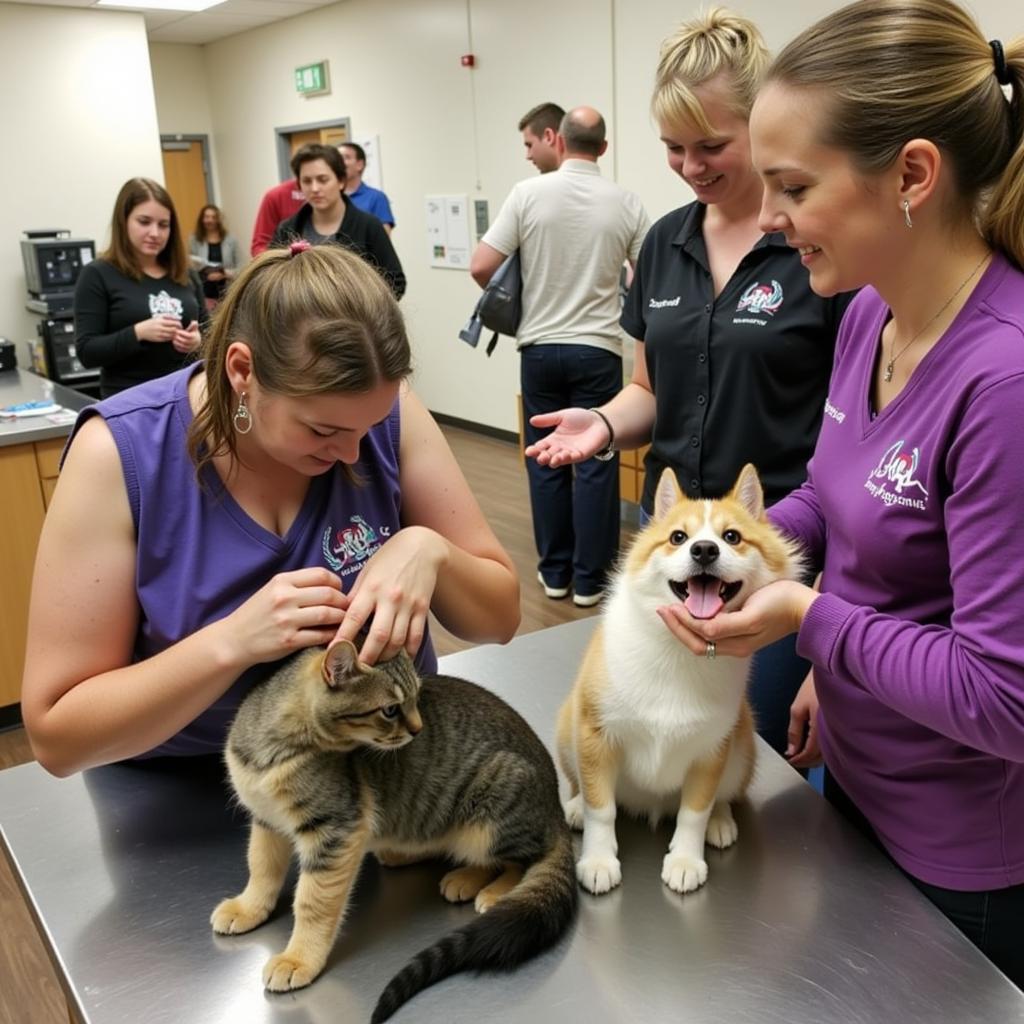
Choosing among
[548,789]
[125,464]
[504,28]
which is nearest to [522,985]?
[548,789]

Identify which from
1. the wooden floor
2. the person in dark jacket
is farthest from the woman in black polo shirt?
the person in dark jacket

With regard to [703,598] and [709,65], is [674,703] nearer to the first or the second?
[703,598]

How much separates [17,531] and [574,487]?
224cm

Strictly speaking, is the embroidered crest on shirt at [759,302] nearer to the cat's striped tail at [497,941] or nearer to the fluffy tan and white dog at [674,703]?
the fluffy tan and white dog at [674,703]

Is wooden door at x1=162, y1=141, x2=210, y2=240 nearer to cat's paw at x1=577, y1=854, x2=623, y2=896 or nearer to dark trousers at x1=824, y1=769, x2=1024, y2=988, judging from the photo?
cat's paw at x1=577, y1=854, x2=623, y2=896

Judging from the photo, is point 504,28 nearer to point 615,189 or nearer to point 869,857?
point 615,189

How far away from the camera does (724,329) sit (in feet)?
5.90

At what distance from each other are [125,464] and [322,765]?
1.50ft

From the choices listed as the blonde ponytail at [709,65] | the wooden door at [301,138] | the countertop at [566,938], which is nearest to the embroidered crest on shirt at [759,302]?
the blonde ponytail at [709,65]

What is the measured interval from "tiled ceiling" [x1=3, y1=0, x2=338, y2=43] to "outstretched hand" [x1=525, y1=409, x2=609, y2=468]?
6.73 metres

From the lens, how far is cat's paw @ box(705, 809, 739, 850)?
1.22m

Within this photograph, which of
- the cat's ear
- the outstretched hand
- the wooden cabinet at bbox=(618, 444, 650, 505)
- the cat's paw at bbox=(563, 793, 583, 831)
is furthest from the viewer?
the wooden cabinet at bbox=(618, 444, 650, 505)

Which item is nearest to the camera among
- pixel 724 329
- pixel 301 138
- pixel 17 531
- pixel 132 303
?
pixel 724 329

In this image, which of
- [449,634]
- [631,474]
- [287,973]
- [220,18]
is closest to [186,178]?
[220,18]
